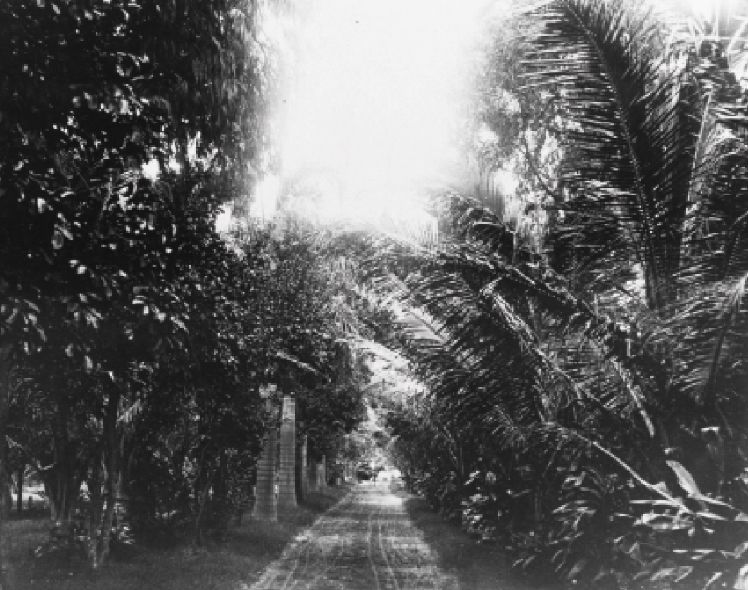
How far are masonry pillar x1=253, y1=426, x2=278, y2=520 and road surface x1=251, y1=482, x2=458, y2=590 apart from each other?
120 cm

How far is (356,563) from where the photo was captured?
1490 centimetres

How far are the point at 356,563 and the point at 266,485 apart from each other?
661cm

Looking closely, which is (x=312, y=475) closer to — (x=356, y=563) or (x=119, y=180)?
(x=356, y=563)

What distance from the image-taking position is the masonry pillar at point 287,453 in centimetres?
2303

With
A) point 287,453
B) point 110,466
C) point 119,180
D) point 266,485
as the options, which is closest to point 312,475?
point 287,453

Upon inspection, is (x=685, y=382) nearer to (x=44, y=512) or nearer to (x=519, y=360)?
(x=519, y=360)

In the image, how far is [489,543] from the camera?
53.7 feet

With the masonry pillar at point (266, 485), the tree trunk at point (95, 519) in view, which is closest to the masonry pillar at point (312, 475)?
the masonry pillar at point (266, 485)

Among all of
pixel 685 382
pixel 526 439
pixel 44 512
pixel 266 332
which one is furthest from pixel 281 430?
pixel 685 382

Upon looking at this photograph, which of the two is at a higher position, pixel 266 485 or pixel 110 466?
pixel 110 466

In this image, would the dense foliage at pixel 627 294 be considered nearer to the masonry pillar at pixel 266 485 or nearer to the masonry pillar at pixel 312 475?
the masonry pillar at pixel 266 485

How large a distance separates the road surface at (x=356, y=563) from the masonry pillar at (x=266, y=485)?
120cm

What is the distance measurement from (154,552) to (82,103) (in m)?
11.0

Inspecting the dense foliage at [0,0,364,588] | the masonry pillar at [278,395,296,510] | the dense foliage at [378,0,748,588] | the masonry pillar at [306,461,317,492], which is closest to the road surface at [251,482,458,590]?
the masonry pillar at [278,395,296,510]
